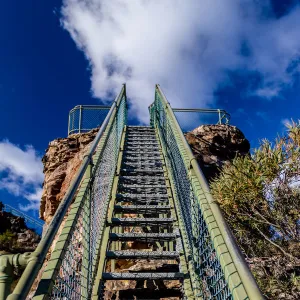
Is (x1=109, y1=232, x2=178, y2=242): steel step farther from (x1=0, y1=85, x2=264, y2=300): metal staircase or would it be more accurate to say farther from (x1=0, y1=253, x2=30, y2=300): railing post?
(x1=0, y1=253, x2=30, y2=300): railing post

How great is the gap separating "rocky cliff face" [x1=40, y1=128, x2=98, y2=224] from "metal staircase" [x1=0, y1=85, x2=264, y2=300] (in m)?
3.39

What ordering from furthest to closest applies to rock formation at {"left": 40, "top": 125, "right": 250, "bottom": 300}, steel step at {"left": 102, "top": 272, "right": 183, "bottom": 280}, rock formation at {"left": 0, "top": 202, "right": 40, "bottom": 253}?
rock formation at {"left": 0, "top": 202, "right": 40, "bottom": 253} → rock formation at {"left": 40, "top": 125, "right": 250, "bottom": 300} → steel step at {"left": 102, "top": 272, "right": 183, "bottom": 280}

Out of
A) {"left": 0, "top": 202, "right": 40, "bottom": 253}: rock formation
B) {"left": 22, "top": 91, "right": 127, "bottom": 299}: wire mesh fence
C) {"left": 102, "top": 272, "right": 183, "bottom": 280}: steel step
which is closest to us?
{"left": 22, "top": 91, "right": 127, "bottom": 299}: wire mesh fence

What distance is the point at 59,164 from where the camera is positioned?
10.1 metres

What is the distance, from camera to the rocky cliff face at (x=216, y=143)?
372 inches

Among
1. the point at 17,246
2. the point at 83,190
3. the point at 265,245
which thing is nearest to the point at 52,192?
the point at 265,245

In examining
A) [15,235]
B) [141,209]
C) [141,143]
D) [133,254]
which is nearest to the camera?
[133,254]

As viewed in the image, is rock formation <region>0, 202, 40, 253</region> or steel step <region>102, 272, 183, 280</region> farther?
rock formation <region>0, 202, 40, 253</region>

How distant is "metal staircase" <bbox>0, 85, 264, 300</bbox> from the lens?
172cm

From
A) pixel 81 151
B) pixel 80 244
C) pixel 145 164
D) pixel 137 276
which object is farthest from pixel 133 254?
pixel 81 151

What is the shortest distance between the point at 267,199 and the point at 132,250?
232 centimetres

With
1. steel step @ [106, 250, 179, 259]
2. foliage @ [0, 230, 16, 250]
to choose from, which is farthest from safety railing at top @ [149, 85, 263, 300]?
foliage @ [0, 230, 16, 250]

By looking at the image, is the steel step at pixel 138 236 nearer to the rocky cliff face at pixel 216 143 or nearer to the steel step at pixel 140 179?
the steel step at pixel 140 179

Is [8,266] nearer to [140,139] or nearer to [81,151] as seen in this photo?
[140,139]
